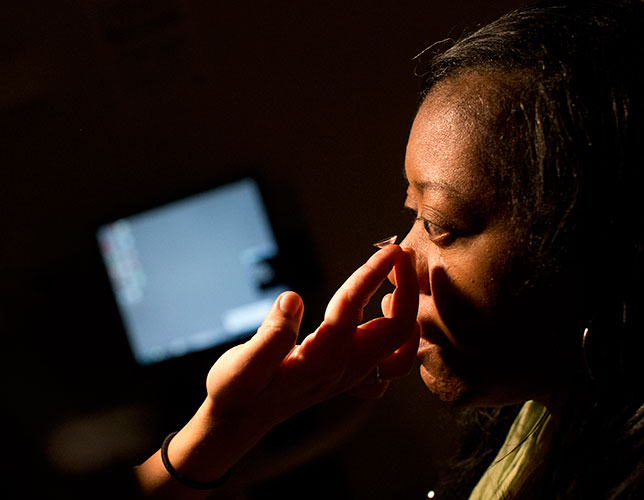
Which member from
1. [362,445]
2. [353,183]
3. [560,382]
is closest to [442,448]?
[362,445]

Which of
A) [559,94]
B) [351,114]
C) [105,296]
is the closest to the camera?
[559,94]

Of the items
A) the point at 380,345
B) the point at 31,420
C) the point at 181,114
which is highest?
the point at 181,114

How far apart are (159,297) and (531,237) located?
3.95 feet

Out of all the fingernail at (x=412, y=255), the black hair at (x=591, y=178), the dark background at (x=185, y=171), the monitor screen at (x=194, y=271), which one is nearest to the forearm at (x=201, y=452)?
the fingernail at (x=412, y=255)

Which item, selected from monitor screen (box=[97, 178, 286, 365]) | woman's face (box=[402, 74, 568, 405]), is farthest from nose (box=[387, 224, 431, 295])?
monitor screen (box=[97, 178, 286, 365])

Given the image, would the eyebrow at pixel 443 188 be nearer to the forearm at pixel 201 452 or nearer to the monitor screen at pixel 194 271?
the forearm at pixel 201 452

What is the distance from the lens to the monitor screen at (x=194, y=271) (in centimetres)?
153

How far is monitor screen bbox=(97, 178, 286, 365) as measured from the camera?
153 centimetres

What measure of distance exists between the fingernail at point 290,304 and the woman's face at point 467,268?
15 centimetres

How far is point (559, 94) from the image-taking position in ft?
1.72

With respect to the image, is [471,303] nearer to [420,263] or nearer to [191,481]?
[420,263]

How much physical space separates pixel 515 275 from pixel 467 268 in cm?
5

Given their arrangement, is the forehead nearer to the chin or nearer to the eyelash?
the eyelash

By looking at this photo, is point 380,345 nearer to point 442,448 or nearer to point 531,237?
point 531,237
